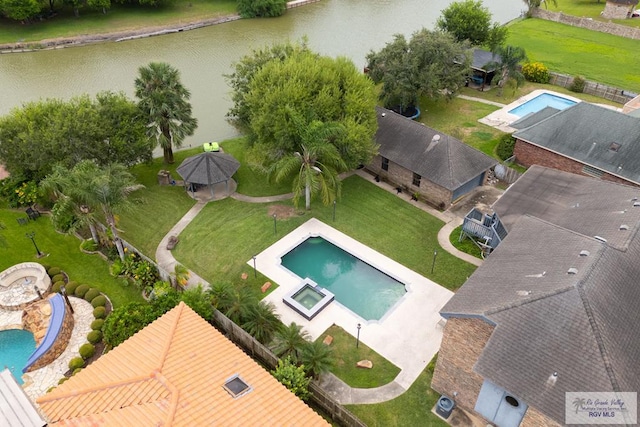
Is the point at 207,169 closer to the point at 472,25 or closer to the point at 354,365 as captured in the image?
the point at 354,365

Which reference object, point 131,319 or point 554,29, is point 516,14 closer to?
point 554,29

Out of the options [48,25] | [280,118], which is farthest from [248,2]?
[280,118]

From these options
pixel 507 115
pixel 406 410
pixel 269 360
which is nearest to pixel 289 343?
pixel 269 360

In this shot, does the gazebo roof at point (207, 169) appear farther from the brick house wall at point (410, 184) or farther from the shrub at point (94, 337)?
the shrub at point (94, 337)

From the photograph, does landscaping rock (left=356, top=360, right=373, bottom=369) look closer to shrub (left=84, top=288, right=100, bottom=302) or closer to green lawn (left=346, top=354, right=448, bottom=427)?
green lawn (left=346, top=354, right=448, bottom=427)

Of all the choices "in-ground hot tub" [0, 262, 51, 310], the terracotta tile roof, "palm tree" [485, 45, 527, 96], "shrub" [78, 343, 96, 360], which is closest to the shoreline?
"palm tree" [485, 45, 527, 96]

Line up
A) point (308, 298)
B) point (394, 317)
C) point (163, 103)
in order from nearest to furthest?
1. point (394, 317)
2. point (308, 298)
3. point (163, 103)
